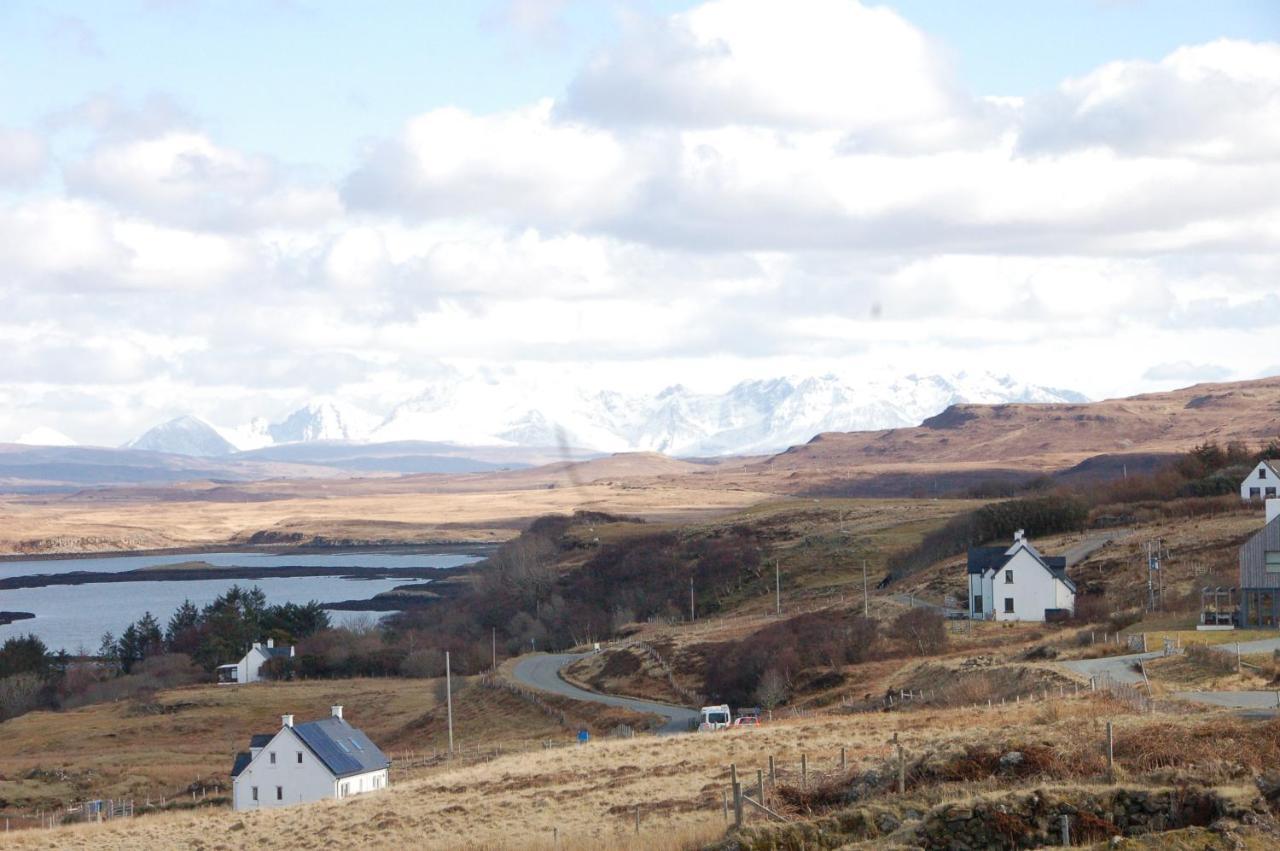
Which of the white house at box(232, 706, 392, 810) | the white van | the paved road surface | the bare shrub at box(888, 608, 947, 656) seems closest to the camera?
the white house at box(232, 706, 392, 810)

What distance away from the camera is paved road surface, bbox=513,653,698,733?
63.3 m

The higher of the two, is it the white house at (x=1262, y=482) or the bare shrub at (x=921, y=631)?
the white house at (x=1262, y=482)

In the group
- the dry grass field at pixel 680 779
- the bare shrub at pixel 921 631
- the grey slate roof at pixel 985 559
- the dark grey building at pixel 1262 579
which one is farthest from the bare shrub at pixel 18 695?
the dark grey building at pixel 1262 579

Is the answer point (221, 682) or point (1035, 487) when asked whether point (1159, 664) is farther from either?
point (1035, 487)

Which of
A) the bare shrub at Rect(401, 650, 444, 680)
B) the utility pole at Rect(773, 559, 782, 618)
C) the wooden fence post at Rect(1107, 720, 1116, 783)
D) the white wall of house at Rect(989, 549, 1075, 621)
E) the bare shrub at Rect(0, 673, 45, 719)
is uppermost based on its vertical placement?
the wooden fence post at Rect(1107, 720, 1116, 783)

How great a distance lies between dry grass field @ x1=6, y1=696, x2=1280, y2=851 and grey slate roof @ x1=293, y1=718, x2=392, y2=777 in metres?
4.19

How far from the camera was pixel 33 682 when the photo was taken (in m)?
100

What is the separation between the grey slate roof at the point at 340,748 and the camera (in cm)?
4922

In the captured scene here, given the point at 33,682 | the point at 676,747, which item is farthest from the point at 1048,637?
the point at 33,682

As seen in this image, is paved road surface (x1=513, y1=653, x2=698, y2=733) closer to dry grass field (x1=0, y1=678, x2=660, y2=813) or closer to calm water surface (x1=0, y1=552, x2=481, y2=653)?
dry grass field (x1=0, y1=678, x2=660, y2=813)

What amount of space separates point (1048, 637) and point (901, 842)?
4290cm

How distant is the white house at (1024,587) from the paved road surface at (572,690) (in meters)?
15.5

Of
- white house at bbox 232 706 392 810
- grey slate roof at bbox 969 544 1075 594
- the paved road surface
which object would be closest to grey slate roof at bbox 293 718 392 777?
white house at bbox 232 706 392 810

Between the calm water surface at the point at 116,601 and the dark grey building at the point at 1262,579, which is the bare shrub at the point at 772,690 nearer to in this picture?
the dark grey building at the point at 1262,579
